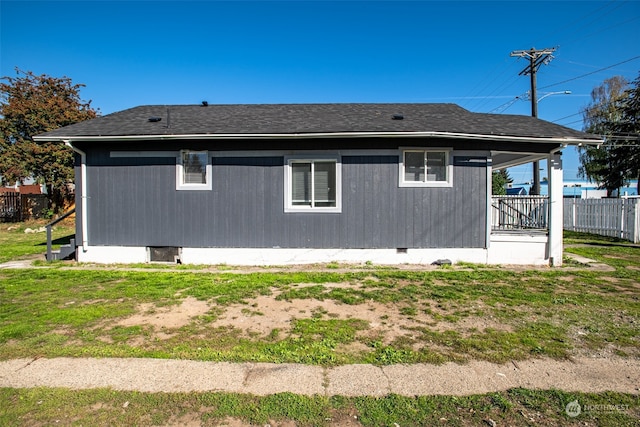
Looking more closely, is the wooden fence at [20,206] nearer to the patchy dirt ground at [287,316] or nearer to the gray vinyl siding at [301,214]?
the gray vinyl siding at [301,214]

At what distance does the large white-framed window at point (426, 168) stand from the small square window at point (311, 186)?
1846mm

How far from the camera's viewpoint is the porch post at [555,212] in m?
8.70

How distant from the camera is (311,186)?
875cm

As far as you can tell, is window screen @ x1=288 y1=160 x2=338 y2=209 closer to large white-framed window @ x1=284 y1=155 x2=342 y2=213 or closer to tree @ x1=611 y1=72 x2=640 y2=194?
large white-framed window @ x1=284 y1=155 x2=342 y2=213

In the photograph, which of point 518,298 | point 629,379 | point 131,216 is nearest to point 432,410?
point 629,379

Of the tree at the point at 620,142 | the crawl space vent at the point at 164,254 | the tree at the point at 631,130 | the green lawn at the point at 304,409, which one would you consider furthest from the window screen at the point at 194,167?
the tree at the point at 631,130

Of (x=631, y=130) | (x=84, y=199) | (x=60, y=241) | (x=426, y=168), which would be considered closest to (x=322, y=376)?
(x=426, y=168)

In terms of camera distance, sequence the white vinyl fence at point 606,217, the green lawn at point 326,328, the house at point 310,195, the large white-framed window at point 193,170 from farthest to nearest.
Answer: the white vinyl fence at point 606,217 → the large white-framed window at point 193,170 → the house at point 310,195 → the green lawn at point 326,328

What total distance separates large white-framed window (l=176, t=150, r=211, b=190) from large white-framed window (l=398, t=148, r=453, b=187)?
5.13 meters

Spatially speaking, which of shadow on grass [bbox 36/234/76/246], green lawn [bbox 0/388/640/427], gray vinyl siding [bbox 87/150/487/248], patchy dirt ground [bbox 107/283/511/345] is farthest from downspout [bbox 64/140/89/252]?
green lawn [bbox 0/388/640/427]

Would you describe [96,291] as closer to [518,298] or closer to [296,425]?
[296,425]

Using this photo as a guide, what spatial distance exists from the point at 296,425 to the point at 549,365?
2.72 m

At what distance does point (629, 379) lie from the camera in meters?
3.19

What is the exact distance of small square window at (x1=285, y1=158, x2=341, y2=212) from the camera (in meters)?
8.70
